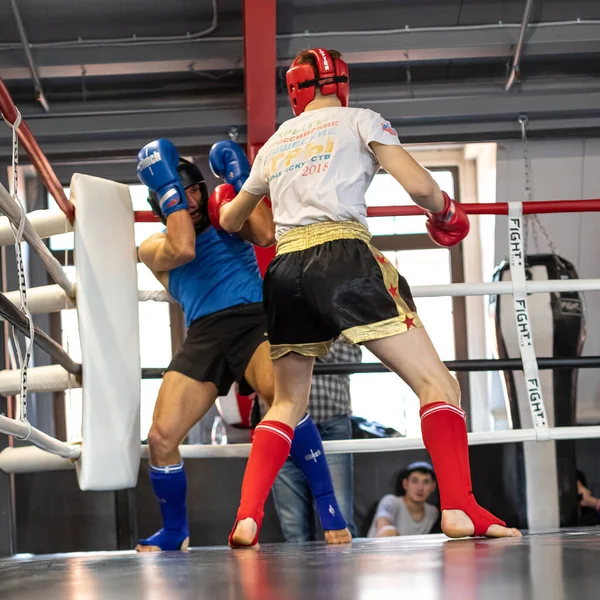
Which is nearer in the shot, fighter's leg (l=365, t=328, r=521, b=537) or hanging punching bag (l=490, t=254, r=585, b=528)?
fighter's leg (l=365, t=328, r=521, b=537)

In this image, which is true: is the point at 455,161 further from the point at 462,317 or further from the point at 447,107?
the point at 447,107

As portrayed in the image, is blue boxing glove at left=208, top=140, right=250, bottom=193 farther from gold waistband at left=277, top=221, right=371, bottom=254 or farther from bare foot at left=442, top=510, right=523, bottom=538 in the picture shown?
bare foot at left=442, top=510, right=523, bottom=538

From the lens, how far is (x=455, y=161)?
6.07 m

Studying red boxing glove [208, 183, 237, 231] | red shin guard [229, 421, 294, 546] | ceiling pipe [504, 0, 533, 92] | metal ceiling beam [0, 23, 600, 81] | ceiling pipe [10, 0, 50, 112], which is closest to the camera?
red shin guard [229, 421, 294, 546]

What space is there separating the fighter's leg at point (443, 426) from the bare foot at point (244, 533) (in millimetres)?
407

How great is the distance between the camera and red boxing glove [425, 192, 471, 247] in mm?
1987

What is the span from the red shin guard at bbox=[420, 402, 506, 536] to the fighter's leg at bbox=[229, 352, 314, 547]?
12.7 inches

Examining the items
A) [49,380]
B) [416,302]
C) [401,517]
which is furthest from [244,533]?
[416,302]

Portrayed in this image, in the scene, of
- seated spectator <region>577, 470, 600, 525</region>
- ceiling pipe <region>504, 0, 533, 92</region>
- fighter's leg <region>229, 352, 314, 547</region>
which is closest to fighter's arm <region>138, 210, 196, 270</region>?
fighter's leg <region>229, 352, 314, 547</region>

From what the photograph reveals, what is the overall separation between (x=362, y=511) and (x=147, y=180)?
7.14 feet

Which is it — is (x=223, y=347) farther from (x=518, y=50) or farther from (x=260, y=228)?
(x=518, y=50)

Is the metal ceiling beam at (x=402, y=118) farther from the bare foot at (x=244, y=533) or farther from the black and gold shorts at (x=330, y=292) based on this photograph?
the bare foot at (x=244, y=533)

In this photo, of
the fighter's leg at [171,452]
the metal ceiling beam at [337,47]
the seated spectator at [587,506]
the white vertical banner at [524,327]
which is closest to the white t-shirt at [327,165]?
the fighter's leg at [171,452]

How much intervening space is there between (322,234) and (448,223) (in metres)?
0.33
